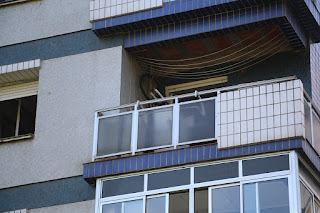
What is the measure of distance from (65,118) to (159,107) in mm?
2836

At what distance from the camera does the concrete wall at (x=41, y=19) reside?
73.4 feet

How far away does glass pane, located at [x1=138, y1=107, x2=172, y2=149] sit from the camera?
754 inches

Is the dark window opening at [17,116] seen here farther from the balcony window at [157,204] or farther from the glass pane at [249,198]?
the glass pane at [249,198]

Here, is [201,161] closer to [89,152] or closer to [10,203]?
[89,152]

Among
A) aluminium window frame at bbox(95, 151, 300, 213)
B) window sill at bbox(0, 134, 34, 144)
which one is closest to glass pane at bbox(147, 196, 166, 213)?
aluminium window frame at bbox(95, 151, 300, 213)

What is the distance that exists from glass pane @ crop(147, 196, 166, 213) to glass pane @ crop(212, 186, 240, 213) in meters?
1.18

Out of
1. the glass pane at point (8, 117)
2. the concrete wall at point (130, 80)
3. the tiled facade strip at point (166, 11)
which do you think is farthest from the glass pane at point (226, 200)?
the glass pane at point (8, 117)

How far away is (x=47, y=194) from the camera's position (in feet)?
66.3

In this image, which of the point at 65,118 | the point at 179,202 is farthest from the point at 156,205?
the point at 65,118

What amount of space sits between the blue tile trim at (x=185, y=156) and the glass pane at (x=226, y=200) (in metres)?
0.76

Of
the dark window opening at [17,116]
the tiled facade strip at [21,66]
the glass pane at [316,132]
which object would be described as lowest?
the glass pane at [316,132]

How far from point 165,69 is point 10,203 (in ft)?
18.0

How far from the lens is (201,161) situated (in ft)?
60.2

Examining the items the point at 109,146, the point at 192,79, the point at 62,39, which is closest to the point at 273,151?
the point at 109,146
